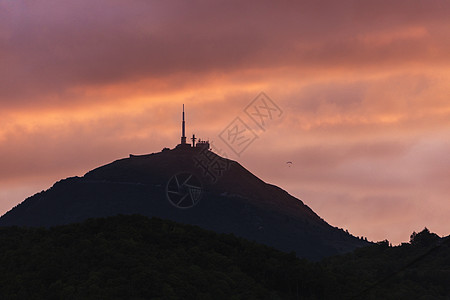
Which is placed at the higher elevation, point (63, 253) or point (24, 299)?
point (63, 253)

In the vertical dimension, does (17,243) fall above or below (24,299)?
above

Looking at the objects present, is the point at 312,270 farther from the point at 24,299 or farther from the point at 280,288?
the point at 24,299

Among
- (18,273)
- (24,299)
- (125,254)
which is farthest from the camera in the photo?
(125,254)

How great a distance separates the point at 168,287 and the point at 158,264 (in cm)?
1467

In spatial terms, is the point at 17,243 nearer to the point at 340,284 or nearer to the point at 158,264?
the point at 158,264

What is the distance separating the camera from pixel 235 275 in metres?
179

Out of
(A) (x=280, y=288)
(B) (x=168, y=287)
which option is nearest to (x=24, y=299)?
(B) (x=168, y=287)

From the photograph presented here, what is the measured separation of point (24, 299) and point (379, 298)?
266ft

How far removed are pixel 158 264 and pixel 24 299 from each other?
30.6m

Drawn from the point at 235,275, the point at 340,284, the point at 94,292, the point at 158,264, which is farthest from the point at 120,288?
the point at 340,284

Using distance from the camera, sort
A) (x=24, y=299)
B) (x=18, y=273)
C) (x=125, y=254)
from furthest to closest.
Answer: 1. (x=125, y=254)
2. (x=18, y=273)
3. (x=24, y=299)

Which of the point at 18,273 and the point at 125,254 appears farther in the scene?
the point at 125,254

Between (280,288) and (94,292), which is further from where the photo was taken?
(280,288)

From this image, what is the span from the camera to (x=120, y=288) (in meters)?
160
